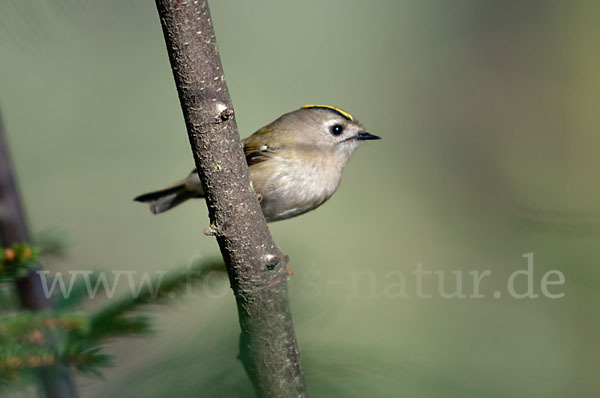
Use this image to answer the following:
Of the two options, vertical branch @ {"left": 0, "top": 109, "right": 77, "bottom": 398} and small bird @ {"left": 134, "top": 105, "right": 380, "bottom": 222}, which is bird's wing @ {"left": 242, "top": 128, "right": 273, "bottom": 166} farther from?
vertical branch @ {"left": 0, "top": 109, "right": 77, "bottom": 398}

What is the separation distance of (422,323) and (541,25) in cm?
193

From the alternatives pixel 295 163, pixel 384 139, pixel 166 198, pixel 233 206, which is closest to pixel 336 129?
pixel 295 163

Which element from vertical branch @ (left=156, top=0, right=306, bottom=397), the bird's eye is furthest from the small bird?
vertical branch @ (left=156, top=0, right=306, bottom=397)

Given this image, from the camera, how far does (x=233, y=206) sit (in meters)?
0.93

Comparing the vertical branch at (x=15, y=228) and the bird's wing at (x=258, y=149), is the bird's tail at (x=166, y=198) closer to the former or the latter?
the bird's wing at (x=258, y=149)

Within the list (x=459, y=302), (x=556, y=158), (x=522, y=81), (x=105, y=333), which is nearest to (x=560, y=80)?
(x=522, y=81)

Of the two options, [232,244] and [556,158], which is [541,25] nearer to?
[556,158]

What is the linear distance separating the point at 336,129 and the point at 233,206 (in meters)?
1.32

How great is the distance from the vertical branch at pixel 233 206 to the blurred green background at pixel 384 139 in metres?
2.04

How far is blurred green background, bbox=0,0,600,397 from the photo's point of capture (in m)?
3.23

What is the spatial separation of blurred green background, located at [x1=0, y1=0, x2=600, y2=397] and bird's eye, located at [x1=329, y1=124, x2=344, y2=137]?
109 cm

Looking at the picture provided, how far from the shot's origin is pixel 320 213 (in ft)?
11.9

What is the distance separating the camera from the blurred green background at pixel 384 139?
3229mm

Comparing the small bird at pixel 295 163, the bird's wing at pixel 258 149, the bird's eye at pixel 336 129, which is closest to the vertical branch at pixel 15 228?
the small bird at pixel 295 163
